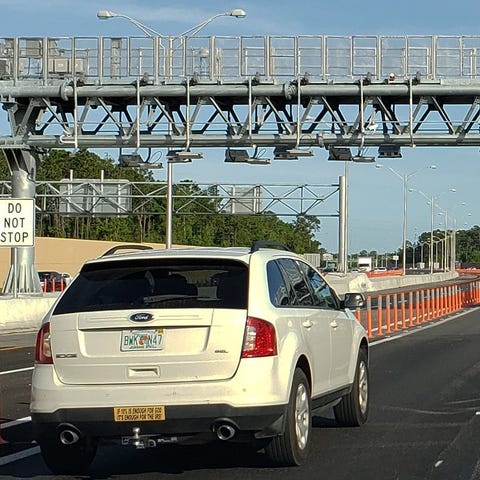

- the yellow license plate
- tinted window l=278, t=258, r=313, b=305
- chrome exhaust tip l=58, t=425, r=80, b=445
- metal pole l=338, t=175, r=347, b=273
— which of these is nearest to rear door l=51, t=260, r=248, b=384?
the yellow license plate

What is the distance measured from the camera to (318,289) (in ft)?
33.0

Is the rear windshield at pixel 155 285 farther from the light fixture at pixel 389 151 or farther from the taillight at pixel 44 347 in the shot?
the light fixture at pixel 389 151

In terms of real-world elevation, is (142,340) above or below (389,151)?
below

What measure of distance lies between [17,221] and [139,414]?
17816 mm

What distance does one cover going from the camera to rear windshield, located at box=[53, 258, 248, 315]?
8.08 m

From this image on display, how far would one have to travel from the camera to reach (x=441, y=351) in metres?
20.5

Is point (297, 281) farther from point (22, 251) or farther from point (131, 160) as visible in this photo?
point (131, 160)

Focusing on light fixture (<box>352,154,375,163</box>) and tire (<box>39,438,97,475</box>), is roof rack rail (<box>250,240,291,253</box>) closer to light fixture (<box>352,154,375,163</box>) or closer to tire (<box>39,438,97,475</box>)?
tire (<box>39,438,97,475</box>)

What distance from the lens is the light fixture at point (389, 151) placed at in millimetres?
36750

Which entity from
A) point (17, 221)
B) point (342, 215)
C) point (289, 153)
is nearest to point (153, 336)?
point (17, 221)

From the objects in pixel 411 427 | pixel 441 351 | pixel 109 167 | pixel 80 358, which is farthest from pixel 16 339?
pixel 109 167

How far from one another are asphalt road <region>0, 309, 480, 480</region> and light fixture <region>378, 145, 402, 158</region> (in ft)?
71.7

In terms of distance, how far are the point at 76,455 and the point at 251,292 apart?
79.8 inches

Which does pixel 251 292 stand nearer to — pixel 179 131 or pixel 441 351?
pixel 441 351
